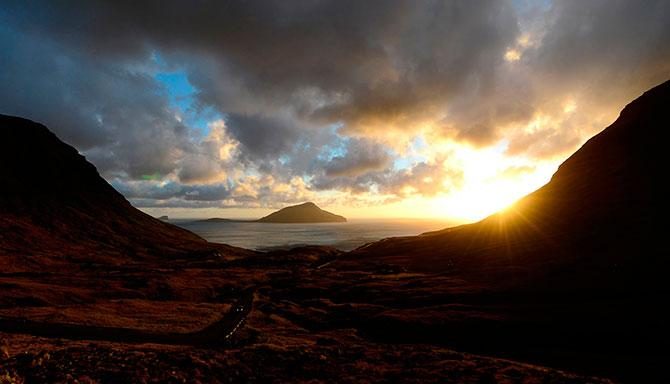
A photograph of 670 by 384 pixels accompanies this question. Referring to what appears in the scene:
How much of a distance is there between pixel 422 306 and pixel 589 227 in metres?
50.9

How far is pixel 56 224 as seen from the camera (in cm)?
14962

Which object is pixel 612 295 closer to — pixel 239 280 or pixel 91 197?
pixel 239 280

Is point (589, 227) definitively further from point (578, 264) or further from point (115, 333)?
point (115, 333)

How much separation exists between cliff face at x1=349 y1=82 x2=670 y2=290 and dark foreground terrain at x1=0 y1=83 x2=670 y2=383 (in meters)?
0.43

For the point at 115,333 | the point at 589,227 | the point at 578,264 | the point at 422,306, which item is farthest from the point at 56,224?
the point at 589,227

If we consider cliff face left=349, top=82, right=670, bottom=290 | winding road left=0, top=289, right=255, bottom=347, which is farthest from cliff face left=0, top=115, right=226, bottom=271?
cliff face left=349, top=82, right=670, bottom=290

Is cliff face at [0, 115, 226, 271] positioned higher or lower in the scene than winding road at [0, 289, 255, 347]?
higher

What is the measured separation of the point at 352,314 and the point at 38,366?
37.6 metres

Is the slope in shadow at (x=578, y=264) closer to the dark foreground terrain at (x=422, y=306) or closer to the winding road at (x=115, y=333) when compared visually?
the dark foreground terrain at (x=422, y=306)

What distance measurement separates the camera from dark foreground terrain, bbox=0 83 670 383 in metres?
23.9

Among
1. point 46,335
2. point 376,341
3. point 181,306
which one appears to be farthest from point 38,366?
point 181,306

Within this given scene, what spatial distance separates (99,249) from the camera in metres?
137

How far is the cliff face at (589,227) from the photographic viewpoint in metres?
57.9

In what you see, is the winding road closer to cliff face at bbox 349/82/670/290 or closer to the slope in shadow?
the slope in shadow
